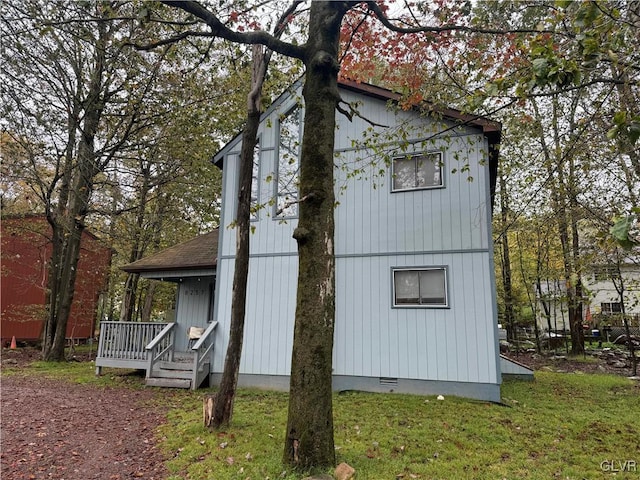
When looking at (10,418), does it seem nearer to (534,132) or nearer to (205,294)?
(205,294)

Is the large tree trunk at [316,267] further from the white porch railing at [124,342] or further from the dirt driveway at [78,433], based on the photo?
the white porch railing at [124,342]

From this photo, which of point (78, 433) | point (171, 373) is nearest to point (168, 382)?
point (171, 373)

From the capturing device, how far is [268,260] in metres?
9.71

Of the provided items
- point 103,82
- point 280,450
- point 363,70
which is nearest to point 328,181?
point 280,450

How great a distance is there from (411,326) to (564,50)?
228 inches

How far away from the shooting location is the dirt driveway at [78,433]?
4398mm

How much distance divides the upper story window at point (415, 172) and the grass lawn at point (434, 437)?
4.49 meters

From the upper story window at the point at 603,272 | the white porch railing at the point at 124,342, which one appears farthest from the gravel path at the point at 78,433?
the upper story window at the point at 603,272

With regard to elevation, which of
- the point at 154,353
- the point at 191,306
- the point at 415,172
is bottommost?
the point at 154,353

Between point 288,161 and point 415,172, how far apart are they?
10.5 ft

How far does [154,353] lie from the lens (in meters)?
9.87

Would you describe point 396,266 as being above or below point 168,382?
above

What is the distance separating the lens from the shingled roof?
1072 cm

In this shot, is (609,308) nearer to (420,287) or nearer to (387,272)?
(420,287)
